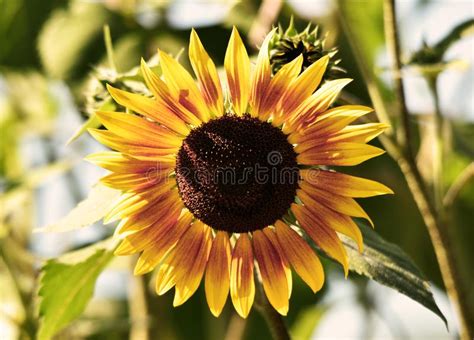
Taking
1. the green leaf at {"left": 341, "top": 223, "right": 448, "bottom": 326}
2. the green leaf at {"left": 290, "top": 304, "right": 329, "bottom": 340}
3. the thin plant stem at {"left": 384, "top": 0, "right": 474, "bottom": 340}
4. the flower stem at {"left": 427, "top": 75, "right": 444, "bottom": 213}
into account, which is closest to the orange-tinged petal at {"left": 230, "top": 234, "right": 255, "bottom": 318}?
the green leaf at {"left": 341, "top": 223, "right": 448, "bottom": 326}

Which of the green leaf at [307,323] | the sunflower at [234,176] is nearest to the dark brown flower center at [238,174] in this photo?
the sunflower at [234,176]

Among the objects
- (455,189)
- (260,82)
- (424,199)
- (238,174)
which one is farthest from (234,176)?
(455,189)

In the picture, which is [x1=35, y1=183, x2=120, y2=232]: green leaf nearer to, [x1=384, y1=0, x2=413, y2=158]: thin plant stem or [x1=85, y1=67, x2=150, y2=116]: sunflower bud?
[x1=85, y1=67, x2=150, y2=116]: sunflower bud

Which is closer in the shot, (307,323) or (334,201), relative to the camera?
(334,201)

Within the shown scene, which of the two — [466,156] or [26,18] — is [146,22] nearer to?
[26,18]

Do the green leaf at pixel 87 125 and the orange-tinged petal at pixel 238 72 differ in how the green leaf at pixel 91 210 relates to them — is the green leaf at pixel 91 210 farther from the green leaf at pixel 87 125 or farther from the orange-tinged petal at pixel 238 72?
the orange-tinged petal at pixel 238 72

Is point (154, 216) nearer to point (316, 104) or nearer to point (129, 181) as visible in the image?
point (129, 181)
